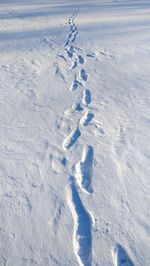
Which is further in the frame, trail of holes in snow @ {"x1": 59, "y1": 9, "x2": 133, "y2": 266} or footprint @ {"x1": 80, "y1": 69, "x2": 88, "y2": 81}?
footprint @ {"x1": 80, "y1": 69, "x2": 88, "y2": 81}

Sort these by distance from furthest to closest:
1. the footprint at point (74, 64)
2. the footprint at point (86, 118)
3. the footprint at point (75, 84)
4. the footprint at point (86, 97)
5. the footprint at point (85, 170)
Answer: the footprint at point (74, 64) → the footprint at point (75, 84) → the footprint at point (86, 97) → the footprint at point (86, 118) → the footprint at point (85, 170)

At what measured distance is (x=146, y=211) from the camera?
2.10m

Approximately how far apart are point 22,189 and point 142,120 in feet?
3.97

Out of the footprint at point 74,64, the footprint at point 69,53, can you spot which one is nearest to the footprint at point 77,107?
the footprint at point 74,64

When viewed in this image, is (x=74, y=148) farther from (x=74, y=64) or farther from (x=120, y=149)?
(x=74, y=64)

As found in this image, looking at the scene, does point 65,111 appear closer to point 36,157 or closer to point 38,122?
point 38,122

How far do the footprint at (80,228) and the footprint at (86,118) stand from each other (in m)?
0.73

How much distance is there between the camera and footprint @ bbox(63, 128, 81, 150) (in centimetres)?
262

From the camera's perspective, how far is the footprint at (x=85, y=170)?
2273mm

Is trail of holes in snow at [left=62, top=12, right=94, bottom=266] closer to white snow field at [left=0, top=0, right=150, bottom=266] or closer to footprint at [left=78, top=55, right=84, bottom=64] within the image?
white snow field at [left=0, top=0, right=150, bottom=266]

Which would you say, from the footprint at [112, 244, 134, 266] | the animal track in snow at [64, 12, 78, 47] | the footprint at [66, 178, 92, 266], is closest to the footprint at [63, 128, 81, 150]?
the footprint at [66, 178, 92, 266]

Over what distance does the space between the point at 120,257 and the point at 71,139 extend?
1071 mm

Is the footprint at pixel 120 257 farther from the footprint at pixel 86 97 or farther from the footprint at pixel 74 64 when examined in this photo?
the footprint at pixel 74 64

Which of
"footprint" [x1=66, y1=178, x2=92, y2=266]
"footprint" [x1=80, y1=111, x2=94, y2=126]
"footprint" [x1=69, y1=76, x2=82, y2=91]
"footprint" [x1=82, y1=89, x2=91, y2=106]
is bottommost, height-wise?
"footprint" [x1=66, y1=178, x2=92, y2=266]
